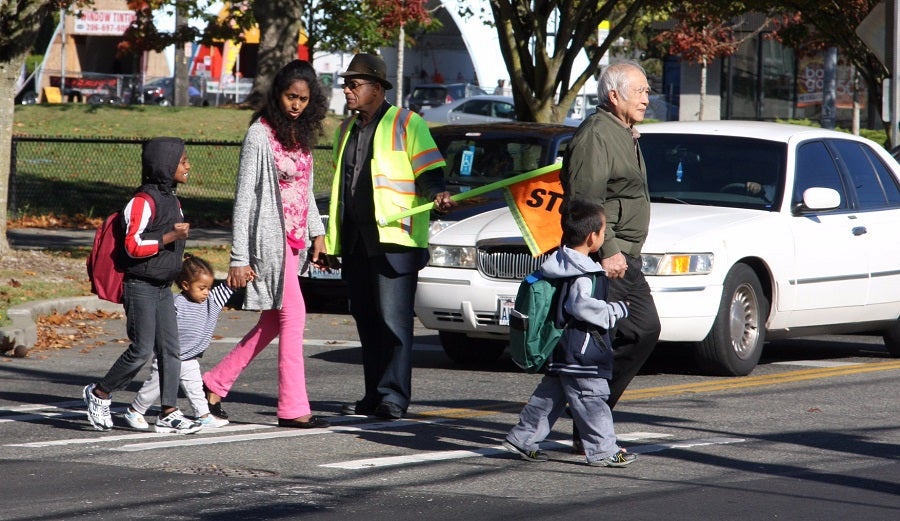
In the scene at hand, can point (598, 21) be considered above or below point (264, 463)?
above

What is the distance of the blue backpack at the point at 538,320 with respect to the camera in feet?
21.0

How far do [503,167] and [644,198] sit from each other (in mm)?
5567

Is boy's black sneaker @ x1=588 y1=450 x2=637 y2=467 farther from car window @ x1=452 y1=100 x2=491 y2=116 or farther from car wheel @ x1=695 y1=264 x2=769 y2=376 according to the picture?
car window @ x1=452 y1=100 x2=491 y2=116

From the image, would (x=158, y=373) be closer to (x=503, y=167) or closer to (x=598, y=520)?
(x=598, y=520)

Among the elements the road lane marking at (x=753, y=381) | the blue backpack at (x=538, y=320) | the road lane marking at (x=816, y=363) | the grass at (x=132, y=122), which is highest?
the grass at (x=132, y=122)

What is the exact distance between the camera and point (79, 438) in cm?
717

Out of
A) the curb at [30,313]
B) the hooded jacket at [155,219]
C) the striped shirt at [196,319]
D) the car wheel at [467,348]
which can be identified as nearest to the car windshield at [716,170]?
the car wheel at [467,348]

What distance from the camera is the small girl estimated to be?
747 cm

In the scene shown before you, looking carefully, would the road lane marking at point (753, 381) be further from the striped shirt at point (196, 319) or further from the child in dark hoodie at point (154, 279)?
the child in dark hoodie at point (154, 279)

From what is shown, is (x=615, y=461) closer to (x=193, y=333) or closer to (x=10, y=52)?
(x=193, y=333)

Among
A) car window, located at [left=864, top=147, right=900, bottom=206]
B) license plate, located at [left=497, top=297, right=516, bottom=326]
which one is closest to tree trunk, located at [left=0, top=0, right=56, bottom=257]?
license plate, located at [left=497, top=297, right=516, bottom=326]

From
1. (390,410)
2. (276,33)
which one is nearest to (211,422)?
(390,410)

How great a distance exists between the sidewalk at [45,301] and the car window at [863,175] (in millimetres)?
6060

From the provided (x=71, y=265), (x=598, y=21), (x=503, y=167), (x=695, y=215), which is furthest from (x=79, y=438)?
(x=598, y=21)
